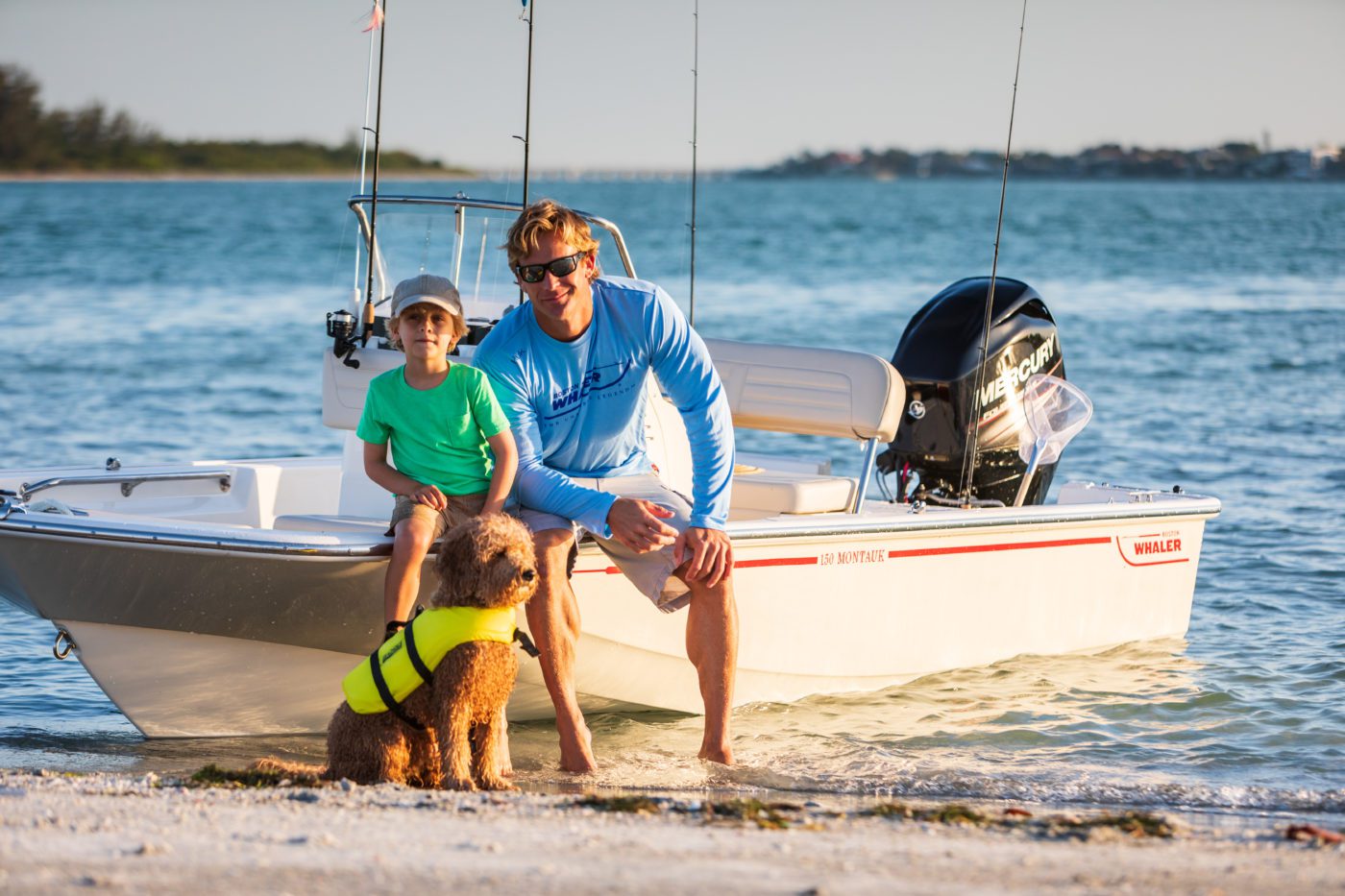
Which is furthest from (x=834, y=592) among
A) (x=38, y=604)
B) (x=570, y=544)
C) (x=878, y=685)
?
(x=38, y=604)

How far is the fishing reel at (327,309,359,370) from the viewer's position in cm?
596

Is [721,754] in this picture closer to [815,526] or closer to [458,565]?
[815,526]

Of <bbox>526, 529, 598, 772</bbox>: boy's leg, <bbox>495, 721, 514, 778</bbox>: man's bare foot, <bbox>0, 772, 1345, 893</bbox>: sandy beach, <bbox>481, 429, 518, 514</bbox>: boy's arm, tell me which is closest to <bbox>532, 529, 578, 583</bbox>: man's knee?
<bbox>526, 529, 598, 772</bbox>: boy's leg

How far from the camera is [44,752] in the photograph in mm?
5742

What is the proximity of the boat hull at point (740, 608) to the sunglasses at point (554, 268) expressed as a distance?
41.1 inches

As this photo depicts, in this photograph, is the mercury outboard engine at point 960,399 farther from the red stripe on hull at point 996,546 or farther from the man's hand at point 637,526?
the man's hand at point 637,526

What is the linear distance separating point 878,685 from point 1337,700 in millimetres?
Answer: 1925

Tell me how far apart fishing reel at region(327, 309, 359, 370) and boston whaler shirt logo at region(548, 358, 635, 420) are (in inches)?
50.9

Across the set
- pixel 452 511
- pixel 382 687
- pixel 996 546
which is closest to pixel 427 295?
pixel 452 511

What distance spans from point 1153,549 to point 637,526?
3.29m

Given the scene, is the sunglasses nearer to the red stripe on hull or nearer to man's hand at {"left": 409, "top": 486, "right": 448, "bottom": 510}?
man's hand at {"left": 409, "top": 486, "right": 448, "bottom": 510}

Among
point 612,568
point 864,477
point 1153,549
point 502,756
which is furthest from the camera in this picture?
point 1153,549

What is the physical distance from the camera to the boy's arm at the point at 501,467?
16.0ft

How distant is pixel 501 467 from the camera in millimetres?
4883
